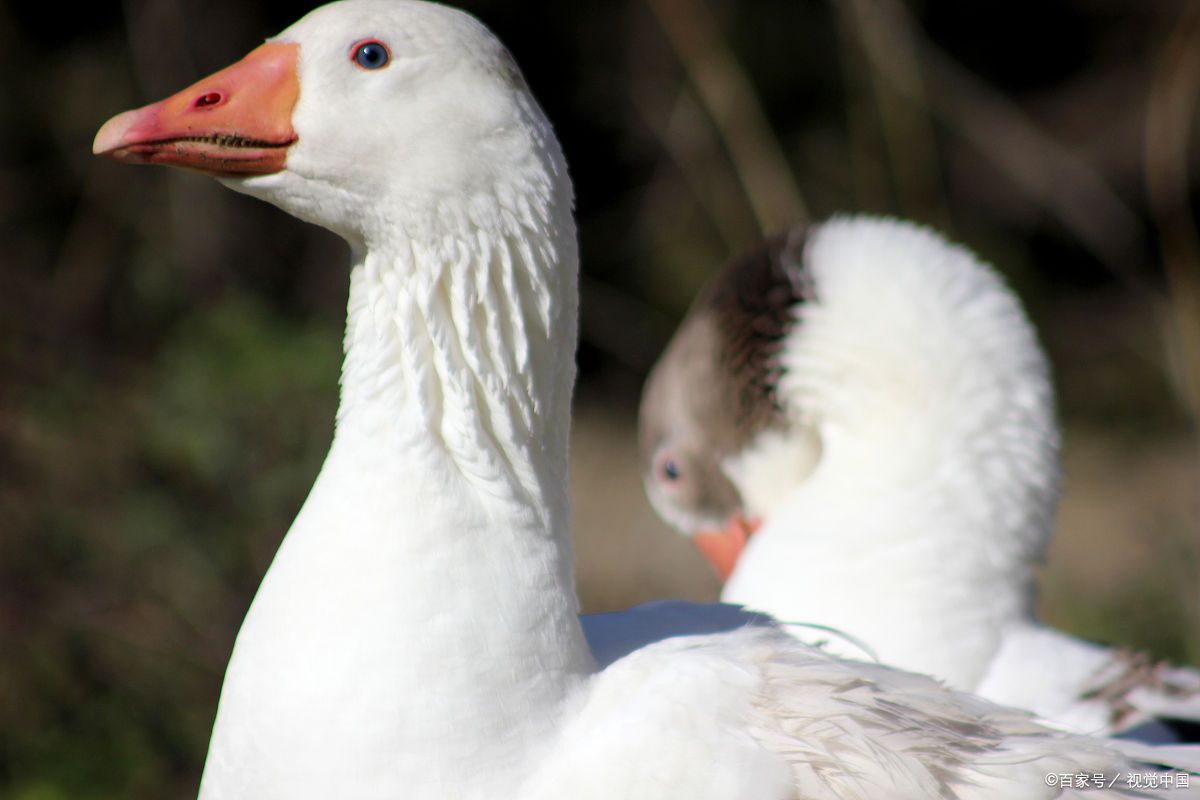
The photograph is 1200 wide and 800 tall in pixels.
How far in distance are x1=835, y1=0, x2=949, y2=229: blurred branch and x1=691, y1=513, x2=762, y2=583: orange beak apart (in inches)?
59.0

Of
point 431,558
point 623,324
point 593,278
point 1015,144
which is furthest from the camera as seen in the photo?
point 593,278

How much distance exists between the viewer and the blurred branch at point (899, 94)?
4.14 m

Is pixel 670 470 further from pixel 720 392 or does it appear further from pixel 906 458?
pixel 906 458

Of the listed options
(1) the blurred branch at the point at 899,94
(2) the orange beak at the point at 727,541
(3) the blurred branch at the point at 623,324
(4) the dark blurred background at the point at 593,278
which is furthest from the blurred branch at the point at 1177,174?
(3) the blurred branch at the point at 623,324

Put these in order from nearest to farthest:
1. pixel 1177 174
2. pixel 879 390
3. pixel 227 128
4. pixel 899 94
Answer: pixel 227 128
pixel 879 390
pixel 1177 174
pixel 899 94

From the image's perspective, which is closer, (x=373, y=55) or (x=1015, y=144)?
(x=373, y=55)

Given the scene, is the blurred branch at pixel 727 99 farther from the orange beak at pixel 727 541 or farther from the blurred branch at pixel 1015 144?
the orange beak at pixel 727 541

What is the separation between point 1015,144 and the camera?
6316 mm

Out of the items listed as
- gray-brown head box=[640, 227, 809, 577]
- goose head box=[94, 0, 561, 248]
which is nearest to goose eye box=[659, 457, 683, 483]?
gray-brown head box=[640, 227, 809, 577]

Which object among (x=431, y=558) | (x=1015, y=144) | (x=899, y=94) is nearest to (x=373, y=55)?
(x=431, y=558)

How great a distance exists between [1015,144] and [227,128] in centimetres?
514

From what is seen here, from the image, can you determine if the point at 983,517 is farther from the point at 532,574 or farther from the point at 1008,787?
the point at 532,574

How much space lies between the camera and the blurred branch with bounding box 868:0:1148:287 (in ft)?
14.6

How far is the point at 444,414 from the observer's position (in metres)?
1.96
